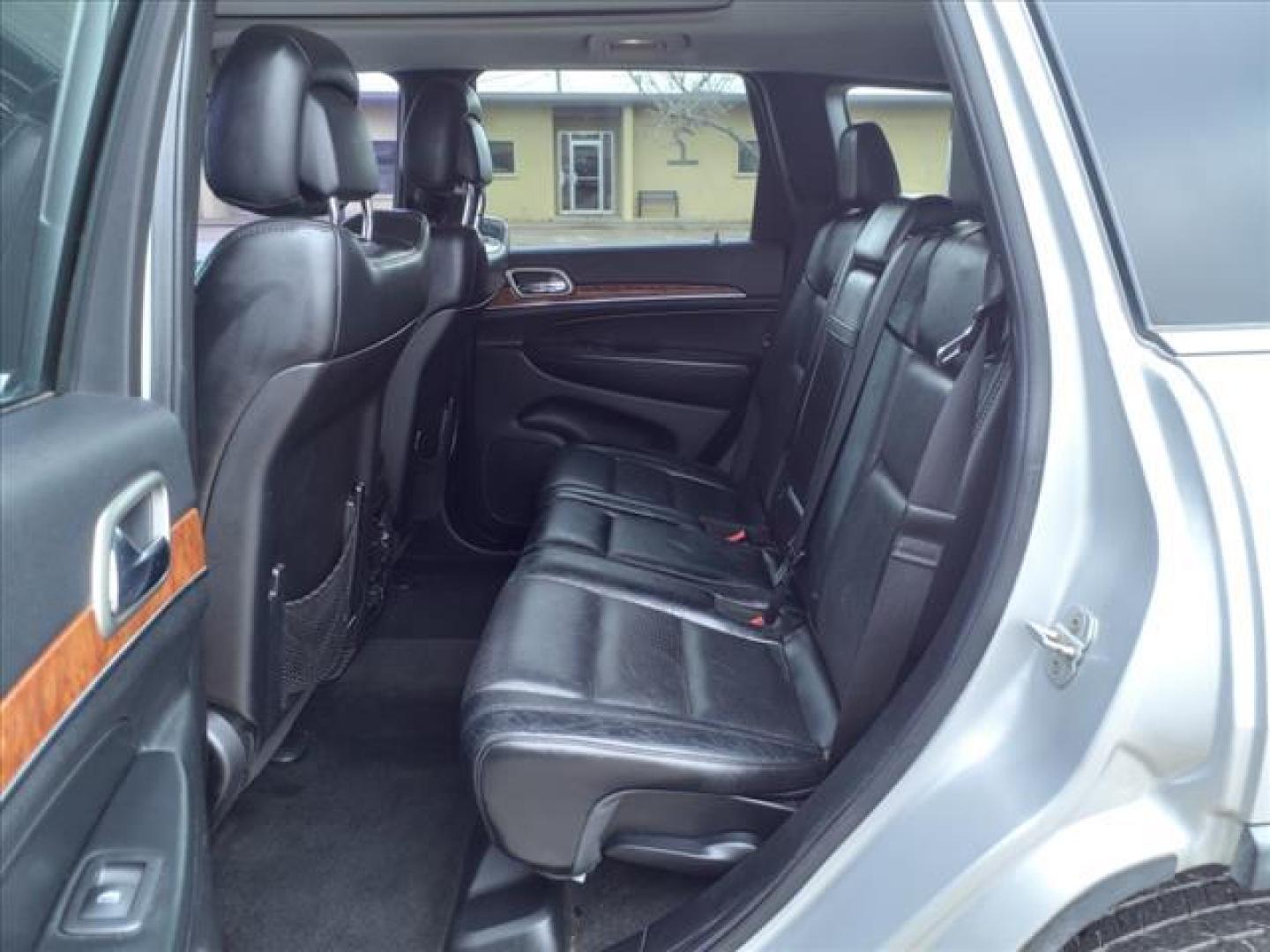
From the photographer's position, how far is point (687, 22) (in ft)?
8.09

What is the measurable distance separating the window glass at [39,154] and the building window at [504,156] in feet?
6.70

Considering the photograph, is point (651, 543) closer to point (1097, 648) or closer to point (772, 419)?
point (772, 419)

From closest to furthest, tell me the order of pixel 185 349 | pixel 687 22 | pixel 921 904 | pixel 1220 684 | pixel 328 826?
pixel 1220 684 → pixel 921 904 → pixel 185 349 → pixel 328 826 → pixel 687 22

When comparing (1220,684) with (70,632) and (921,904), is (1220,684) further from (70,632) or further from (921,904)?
(70,632)

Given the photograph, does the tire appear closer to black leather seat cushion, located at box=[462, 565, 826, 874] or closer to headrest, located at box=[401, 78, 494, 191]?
black leather seat cushion, located at box=[462, 565, 826, 874]

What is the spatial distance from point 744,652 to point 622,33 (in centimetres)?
147

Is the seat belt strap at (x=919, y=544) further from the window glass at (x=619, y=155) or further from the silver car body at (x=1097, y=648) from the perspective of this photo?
the window glass at (x=619, y=155)

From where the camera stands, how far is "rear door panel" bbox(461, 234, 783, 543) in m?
2.98

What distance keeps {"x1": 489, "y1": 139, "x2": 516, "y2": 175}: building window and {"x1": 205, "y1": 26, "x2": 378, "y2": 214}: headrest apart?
153 cm

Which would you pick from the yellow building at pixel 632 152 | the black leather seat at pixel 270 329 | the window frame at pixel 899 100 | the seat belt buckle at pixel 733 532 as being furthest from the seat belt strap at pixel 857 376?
the yellow building at pixel 632 152

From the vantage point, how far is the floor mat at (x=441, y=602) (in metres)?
2.58

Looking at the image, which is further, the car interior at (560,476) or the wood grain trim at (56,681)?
the car interior at (560,476)

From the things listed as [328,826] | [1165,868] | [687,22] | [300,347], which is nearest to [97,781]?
[300,347]

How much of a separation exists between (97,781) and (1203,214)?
3.43 feet
